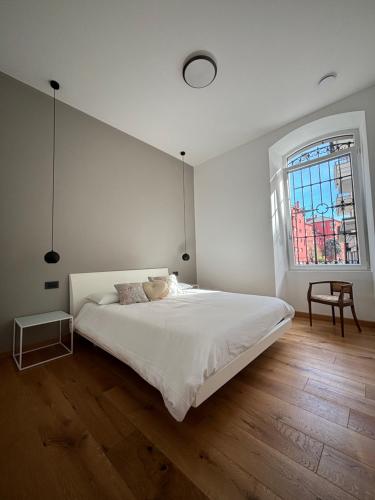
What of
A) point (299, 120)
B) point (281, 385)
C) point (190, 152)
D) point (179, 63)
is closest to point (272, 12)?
point (179, 63)

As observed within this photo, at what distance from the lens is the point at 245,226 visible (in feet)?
12.2

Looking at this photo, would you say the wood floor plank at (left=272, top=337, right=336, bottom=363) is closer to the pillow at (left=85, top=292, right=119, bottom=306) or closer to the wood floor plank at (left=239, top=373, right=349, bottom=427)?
the wood floor plank at (left=239, top=373, right=349, bottom=427)

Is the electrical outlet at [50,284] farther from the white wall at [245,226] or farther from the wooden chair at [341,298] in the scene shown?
the wooden chair at [341,298]

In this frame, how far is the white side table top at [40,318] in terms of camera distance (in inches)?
77.4

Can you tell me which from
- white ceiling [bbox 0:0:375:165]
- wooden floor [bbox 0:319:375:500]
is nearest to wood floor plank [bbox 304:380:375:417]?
wooden floor [bbox 0:319:375:500]

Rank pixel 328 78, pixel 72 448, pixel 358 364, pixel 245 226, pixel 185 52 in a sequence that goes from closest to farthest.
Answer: pixel 72 448 < pixel 358 364 < pixel 185 52 < pixel 328 78 < pixel 245 226

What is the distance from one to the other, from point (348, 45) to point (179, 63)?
1.80 m

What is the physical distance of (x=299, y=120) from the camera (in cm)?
314

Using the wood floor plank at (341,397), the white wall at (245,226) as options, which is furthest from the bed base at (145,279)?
the white wall at (245,226)

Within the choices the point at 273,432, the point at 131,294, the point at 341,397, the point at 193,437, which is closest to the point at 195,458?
the point at 193,437

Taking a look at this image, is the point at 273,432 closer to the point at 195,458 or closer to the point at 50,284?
the point at 195,458

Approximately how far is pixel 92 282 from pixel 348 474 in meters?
2.84

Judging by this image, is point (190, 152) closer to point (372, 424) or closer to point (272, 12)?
point (272, 12)

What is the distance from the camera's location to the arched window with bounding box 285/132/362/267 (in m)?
3.06
